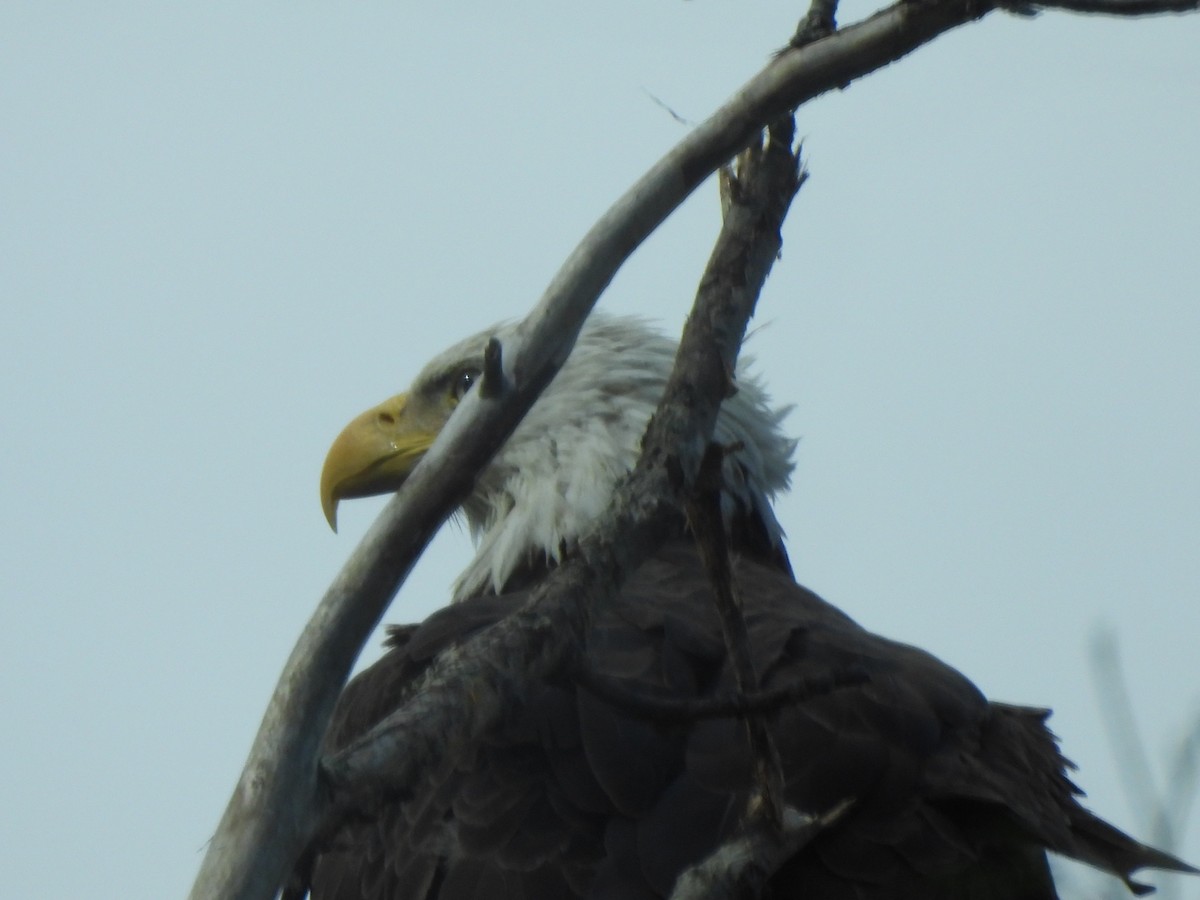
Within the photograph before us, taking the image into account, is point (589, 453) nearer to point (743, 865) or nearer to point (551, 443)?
point (551, 443)

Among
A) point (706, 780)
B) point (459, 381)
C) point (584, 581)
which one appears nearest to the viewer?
point (584, 581)

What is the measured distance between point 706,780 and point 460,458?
3.06 ft

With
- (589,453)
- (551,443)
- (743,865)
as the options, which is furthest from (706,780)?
(551,443)

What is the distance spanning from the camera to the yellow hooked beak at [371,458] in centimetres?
474

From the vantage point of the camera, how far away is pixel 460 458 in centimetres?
222

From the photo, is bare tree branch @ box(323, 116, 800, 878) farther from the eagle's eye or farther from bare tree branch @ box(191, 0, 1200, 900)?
the eagle's eye

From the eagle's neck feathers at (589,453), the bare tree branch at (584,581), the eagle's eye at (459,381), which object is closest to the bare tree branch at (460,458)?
the bare tree branch at (584,581)

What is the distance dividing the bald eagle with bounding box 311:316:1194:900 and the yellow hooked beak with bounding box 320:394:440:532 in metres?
1.00

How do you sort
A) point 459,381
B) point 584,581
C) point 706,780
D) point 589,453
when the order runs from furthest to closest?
point 459,381, point 589,453, point 706,780, point 584,581

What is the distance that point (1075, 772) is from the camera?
384cm

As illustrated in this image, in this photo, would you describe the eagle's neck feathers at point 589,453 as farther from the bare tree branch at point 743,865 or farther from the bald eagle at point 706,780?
the bare tree branch at point 743,865

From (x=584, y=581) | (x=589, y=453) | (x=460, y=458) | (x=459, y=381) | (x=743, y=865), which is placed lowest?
(x=743, y=865)

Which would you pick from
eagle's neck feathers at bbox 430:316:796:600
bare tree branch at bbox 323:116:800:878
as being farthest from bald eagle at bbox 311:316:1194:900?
A: eagle's neck feathers at bbox 430:316:796:600

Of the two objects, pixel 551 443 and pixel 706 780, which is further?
pixel 551 443
